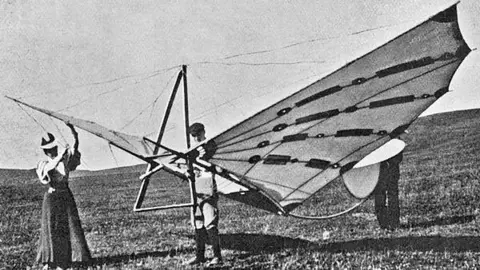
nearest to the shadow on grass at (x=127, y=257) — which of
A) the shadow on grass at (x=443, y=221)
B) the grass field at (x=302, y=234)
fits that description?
the grass field at (x=302, y=234)

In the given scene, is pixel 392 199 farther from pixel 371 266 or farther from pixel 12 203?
pixel 12 203

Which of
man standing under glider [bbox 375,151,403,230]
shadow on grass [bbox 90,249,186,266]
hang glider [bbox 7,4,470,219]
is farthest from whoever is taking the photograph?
man standing under glider [bbox 375,151,403,230]

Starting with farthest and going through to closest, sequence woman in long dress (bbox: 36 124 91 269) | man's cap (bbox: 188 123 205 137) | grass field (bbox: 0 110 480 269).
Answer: woman in long dress (bbox: 36 124 91 269) < man's cap (bbox: 188 123 205 137) < grass field (bbox: 0 110 480 269)

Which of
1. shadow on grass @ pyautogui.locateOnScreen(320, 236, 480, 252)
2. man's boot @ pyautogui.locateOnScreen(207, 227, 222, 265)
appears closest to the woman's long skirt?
man's boot @ pyautogui.locateOnScreen(207, 227, 222, 265)

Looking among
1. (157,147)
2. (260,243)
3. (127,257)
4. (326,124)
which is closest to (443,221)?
(260,243)

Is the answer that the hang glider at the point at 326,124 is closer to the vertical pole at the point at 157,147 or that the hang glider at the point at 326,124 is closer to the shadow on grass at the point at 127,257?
the vertical pole at the point at 157,147

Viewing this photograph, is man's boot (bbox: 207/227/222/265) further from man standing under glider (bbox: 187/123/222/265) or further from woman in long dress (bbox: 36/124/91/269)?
woman in long dress (bbox: 36/124/91/269)
